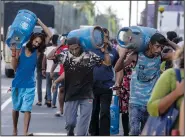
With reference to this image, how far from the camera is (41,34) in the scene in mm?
9930

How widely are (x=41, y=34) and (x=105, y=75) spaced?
1.15m

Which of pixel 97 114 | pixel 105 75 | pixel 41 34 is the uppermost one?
pixel 41 34

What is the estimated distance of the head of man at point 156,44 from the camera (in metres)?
8.27

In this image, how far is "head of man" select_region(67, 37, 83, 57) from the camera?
28.3ft

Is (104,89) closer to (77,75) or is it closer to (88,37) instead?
(77,75)

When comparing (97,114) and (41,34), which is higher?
(41,34)

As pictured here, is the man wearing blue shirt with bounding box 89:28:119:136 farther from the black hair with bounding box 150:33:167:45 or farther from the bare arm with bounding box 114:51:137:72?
the black hair with bounding box 150:33:167:45

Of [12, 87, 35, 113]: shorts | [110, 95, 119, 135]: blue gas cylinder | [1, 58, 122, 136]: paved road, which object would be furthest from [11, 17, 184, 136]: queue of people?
[1, 58, 122, 136]: paved road

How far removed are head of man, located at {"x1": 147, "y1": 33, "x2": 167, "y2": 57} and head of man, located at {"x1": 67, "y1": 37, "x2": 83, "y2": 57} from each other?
89cm

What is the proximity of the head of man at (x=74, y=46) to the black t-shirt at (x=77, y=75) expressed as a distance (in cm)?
6

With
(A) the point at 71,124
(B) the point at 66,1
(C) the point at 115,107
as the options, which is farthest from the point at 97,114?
(B) the point at 66,1

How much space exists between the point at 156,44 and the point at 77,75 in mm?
1107

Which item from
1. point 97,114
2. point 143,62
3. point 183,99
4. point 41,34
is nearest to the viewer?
point 183,99

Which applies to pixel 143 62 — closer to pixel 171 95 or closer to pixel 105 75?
pixel 105 75
